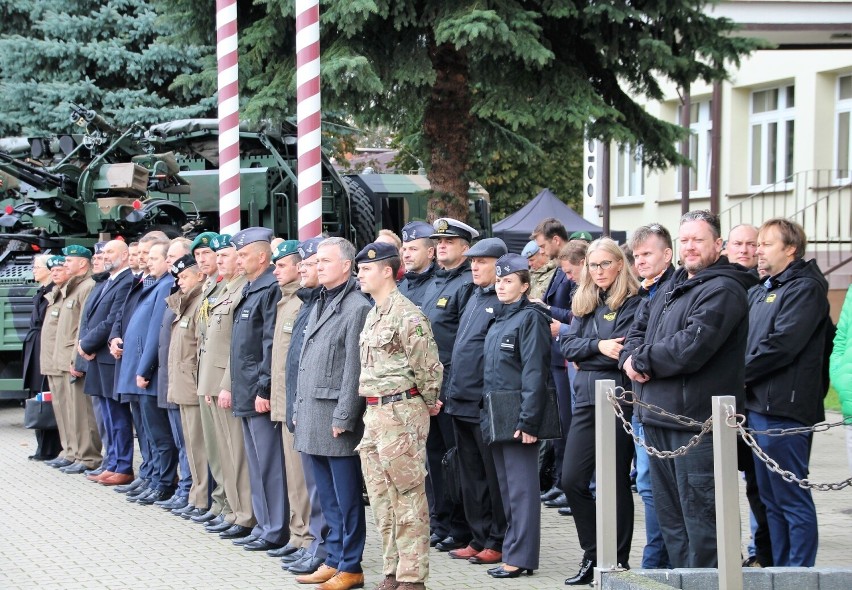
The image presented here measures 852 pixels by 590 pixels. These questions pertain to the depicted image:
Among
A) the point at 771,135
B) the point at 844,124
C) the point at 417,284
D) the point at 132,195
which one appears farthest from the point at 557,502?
the point at 771,135

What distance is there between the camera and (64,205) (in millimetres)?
15773

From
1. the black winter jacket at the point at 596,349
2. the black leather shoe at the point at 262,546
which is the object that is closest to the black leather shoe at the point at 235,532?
the black leather shoe at the point at 262,546

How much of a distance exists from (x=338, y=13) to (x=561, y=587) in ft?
24.1

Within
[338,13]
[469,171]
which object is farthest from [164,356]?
[469,171]

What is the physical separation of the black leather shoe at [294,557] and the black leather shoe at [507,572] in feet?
3.82

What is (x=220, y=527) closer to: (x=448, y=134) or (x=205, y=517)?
(x=205, y=517)

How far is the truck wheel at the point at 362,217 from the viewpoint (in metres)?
17.7

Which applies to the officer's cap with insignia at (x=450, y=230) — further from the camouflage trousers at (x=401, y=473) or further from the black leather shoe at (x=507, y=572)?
the black leather shoe at (x=507, y=572)

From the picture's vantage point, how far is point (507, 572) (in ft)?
25.0

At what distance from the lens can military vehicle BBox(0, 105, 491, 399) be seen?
1541cm

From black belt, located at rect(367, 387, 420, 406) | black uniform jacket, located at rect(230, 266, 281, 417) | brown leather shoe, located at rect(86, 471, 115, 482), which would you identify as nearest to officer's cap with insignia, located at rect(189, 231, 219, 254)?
black uniform jacket, located at rect(230, 266, 281, 417)

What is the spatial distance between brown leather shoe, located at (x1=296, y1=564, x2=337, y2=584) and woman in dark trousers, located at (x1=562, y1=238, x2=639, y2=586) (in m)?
1.38

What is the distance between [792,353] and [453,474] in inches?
94.3

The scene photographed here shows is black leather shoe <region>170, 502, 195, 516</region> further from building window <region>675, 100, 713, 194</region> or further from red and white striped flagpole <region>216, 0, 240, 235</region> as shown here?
building window <region>675, 100, 713, 194</region>
